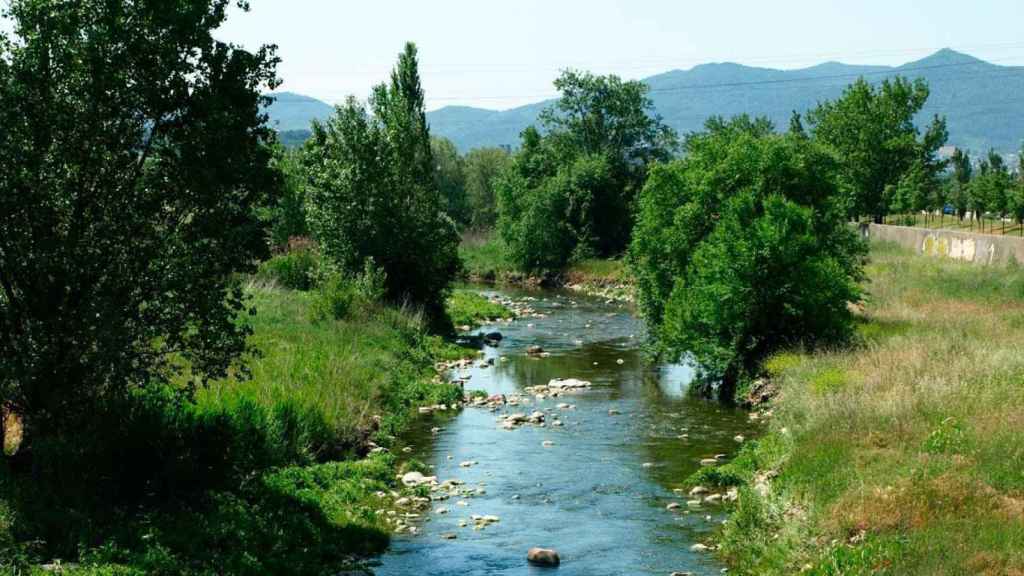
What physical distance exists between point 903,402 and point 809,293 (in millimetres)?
9692

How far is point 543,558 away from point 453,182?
112m

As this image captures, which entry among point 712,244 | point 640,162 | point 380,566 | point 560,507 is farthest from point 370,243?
point 640,162

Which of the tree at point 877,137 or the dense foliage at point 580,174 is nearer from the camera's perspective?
the dense foliage at point 580,174

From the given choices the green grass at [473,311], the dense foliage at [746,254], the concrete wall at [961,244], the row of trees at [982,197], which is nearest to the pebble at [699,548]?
the dense foliage at [746,254]

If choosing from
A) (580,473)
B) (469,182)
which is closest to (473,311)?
(580,473)

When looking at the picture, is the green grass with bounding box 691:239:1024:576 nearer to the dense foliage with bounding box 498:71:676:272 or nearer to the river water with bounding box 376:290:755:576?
the river water with bounding box 376:290:755:576

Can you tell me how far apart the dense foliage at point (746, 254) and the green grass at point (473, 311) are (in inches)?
578

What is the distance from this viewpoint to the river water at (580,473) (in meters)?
16.3

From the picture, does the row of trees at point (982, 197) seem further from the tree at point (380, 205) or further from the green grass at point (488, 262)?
the tree at point (380, 205)

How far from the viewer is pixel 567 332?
47.1 meters

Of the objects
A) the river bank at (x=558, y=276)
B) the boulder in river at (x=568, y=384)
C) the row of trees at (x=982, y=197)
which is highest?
the row of trees at (x=982, y=197)

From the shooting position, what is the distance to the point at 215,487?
16.5m

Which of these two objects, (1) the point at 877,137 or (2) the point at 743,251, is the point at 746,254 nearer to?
(2) the point at 743,251

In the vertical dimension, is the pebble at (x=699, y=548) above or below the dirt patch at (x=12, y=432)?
below
